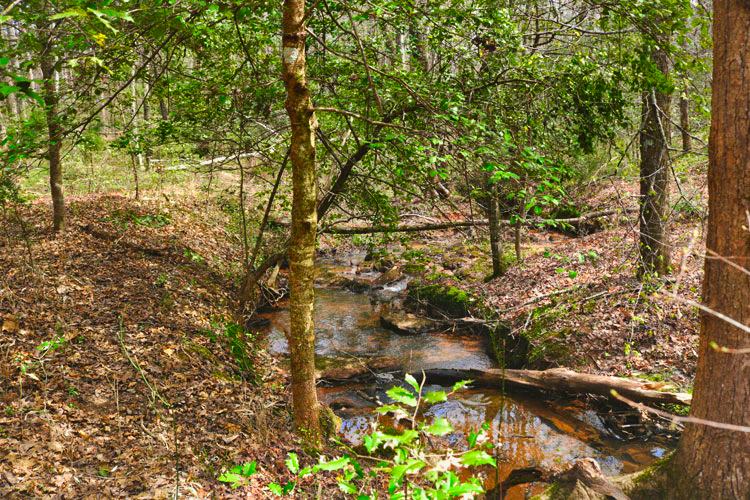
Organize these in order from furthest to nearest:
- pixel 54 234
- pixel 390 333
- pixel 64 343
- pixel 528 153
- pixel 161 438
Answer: pixel 390 333, pixel 54 234, pixel 64 343, pixel 528 153, pixel 161 438

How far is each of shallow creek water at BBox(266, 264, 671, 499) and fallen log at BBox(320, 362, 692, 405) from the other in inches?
8.9

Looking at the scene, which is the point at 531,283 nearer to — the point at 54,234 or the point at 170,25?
the point at 170,25

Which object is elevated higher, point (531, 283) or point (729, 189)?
point (729, 189)

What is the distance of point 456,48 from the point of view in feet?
22.1

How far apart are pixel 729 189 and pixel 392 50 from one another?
569 cm

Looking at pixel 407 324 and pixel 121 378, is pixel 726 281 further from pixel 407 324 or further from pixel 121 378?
pixel 407 324

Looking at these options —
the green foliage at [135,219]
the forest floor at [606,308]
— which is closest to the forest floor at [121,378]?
the green foliage at [135,219]

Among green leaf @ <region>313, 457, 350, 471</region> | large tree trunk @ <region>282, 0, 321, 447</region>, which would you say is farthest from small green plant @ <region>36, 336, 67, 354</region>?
green leaf @ <region>313, 457, 350, 471</region>

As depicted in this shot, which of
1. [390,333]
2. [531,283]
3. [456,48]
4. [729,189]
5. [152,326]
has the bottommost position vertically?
[390,333]

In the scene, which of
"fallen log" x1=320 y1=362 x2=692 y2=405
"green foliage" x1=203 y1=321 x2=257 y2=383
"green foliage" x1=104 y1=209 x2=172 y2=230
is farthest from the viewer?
"green foliage" x1=104 y1=209 x2=172 y2=230

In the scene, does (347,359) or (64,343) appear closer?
(64,343)

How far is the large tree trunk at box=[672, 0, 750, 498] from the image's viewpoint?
3549 mm

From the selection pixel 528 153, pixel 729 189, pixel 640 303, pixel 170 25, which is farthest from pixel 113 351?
pixel 640 303

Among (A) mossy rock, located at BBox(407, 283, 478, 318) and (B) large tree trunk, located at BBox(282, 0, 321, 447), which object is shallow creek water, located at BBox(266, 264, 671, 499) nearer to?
(A) mossy rock, located at BBox(407, 283, 478, 318)
